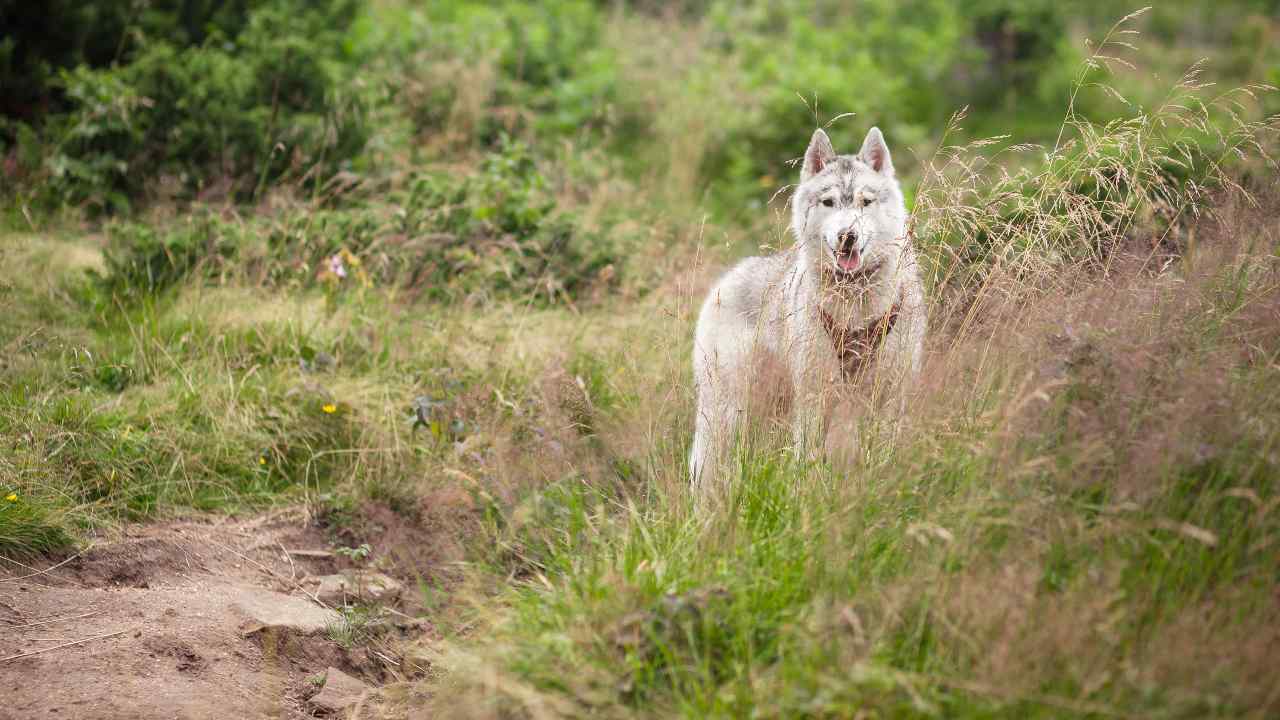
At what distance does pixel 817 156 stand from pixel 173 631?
129 inches

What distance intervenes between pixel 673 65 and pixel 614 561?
29.2ft

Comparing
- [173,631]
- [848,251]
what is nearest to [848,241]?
[848,251]

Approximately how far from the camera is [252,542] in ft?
14.9

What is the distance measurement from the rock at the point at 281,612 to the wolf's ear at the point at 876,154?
300 centimetres

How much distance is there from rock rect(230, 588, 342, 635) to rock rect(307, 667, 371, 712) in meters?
0.26

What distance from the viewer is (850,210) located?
460 cm

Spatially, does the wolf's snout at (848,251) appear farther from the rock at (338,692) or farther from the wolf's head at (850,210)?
the rock at (338,692)

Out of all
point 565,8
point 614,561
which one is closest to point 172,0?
point 565,8

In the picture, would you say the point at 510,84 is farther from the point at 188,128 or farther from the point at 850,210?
the point at 850,210

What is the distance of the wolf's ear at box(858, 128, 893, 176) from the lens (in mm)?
4836

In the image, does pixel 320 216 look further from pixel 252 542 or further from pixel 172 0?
pixel 172 0

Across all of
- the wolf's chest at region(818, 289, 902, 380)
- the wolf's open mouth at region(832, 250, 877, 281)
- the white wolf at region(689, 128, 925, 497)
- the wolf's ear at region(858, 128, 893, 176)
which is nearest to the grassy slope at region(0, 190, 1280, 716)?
the white wolf at region(689, 128, 925, 497)

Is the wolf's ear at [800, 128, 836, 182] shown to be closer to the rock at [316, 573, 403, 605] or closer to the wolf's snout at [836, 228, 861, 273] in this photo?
the wolf's snout at [836, 228, 861, 273]

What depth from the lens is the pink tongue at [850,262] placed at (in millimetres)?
4449
